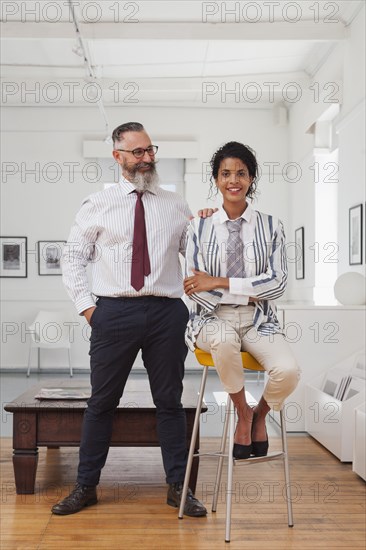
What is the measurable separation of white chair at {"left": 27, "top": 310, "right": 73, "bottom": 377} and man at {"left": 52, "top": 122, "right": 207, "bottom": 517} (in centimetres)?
577

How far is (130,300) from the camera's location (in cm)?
336

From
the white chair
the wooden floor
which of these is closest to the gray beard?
the wooden floor

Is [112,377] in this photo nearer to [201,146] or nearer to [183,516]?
[183,516]

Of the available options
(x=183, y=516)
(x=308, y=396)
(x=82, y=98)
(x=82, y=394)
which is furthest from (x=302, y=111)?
(x=183, y=516)

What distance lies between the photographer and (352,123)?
669 cm

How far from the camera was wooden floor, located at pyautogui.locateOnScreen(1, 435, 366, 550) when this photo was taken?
3.01 m

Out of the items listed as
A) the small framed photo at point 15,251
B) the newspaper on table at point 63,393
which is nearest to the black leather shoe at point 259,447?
the newspaper on table at point 63,393

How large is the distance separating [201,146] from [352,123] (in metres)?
3.46

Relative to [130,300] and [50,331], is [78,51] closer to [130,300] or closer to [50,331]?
[50,331]

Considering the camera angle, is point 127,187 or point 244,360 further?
point 127,187

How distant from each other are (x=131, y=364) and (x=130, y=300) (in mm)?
296

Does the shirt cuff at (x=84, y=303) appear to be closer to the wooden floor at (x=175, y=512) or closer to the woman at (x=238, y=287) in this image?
the woman at (x=238, y=287)

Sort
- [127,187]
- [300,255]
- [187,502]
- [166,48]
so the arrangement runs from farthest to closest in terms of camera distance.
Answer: [300,255], [166,48], [127,187], [187,502]

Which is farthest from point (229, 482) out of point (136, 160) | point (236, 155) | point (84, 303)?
point (136, 160)
